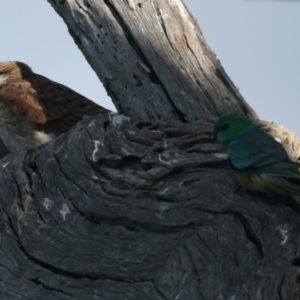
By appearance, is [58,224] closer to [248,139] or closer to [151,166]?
[151,166]

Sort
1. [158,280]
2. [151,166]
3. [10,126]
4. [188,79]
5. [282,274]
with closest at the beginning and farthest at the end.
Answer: [282,274], [158,280], [151,166], [188,79], [10,126]

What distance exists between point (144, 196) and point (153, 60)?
3.85ft

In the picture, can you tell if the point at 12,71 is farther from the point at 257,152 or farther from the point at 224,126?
the point at 257,152

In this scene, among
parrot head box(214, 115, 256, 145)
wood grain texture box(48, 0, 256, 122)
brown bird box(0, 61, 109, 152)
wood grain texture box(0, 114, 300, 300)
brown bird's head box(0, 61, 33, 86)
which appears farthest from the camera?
brown bird's head box(0, 61, 33, 86)

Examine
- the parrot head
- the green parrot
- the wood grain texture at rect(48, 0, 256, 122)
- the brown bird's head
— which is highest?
the brown bird's head

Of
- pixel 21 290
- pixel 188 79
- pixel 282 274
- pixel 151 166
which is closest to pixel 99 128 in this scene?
pixel 151 166

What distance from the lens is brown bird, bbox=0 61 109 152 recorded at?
621 centimetres

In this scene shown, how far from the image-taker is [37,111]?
20.5 feet

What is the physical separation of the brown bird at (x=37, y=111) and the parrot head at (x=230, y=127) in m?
1.87

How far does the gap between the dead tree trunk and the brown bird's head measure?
1557 millimetres

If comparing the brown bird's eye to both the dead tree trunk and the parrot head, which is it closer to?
the parrot head

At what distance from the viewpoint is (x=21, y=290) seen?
14.2 ft

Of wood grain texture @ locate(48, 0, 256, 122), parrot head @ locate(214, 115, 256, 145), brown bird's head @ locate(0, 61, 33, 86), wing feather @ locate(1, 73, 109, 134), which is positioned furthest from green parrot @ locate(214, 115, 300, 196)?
brown bird's head @ locate(0, 61, 33, 86)

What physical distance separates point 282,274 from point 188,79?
1859 mm
